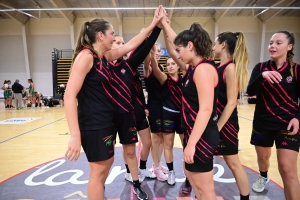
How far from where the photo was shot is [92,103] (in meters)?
1.60

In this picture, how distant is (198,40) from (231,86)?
1.79 feet

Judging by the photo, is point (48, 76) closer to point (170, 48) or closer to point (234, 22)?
point (234, 22)

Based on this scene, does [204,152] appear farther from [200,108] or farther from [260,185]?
[260,185]

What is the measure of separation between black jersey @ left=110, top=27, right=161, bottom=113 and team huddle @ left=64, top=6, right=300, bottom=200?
0.01 metres

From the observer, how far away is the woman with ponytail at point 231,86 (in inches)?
69.8

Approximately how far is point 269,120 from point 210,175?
0.92 m

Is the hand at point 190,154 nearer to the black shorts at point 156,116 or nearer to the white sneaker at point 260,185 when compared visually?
the black shorts at point 156,116

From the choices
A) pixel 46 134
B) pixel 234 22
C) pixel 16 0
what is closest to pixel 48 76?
pixel 16 0

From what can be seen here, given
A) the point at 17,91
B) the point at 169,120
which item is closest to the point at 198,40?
the point at 169,120

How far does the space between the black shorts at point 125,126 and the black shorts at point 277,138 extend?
48.2 inches

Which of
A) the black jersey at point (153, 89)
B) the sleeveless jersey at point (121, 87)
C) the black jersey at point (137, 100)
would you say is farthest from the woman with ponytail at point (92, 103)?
the black jersey at point (153, 89)

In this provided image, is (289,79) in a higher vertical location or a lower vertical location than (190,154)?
higher

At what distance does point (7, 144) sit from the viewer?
15.1 ft

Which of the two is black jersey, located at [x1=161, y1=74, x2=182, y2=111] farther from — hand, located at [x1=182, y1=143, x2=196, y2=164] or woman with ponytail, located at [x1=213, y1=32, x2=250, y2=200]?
hand, located at [x1=182, y1=143, x2=196, y2=164]
